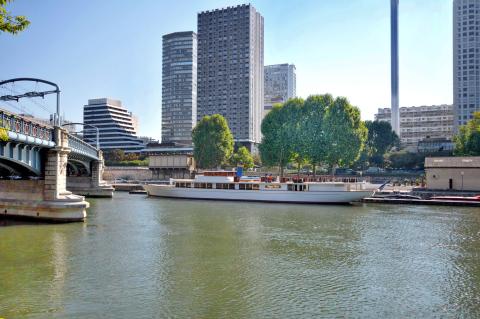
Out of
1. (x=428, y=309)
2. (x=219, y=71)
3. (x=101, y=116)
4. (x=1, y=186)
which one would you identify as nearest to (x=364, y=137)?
(x=1, y=186)

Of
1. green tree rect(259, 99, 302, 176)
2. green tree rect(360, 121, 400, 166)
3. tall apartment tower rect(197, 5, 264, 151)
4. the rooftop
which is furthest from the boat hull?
tall apartment tower rect(197, 5, 264, 151)

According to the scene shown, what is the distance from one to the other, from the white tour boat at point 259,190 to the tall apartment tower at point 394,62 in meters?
115

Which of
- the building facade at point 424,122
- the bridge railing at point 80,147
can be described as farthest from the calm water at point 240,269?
the building facade at point 424,122

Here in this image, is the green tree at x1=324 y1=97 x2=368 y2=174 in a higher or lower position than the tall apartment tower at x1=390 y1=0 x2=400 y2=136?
lower

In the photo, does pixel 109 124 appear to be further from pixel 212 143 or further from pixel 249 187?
pixel 249 187

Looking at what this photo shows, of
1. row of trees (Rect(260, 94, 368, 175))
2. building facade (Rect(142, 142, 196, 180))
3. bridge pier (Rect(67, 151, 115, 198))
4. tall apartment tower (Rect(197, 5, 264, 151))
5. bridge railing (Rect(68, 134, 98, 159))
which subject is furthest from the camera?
tall apartment tower (Rect(197, 5, 264, 151))

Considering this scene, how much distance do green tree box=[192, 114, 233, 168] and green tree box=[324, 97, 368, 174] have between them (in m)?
33.6

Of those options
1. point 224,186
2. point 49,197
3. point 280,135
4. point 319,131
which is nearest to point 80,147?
point 49,197

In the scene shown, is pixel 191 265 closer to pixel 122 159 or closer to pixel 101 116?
pixel 122 159

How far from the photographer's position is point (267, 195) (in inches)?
2350

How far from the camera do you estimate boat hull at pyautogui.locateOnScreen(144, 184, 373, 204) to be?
2203 inches

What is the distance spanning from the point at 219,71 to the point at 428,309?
563 ft

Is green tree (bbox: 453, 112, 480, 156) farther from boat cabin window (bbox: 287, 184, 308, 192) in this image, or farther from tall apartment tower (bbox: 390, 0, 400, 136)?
tall apartment tower (bbox: 390, 0, 400, 136)

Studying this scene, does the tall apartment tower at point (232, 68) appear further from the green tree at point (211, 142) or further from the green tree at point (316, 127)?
the green tree at point (316, 127)
